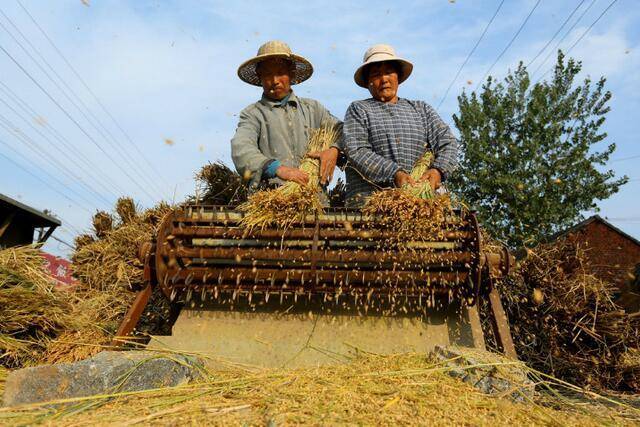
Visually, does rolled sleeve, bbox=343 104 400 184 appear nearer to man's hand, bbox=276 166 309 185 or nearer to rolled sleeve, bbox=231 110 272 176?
man's hand, bbox=276 166 309 185

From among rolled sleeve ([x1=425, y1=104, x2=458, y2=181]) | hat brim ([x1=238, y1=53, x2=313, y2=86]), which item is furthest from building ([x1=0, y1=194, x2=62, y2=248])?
rolled sleeve ([x1=425, y1=104, x2=458, y2=181])

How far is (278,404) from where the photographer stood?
8.07 ft

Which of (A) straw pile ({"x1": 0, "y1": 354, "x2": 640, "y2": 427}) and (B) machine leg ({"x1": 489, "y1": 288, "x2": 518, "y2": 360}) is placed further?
(B) machine leg ({"x1": 489, "y1": 288, "x2": 518, "y2": 360})

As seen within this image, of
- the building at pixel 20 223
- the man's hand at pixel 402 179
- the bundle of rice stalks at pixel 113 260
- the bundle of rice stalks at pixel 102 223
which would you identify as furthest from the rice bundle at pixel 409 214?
the building at pixel 20 223

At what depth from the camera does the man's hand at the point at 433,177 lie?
171 inches

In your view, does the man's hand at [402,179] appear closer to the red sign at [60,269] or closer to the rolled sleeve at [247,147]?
the rolled sleeve at [247,147]

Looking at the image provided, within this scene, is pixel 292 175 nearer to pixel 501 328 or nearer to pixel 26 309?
pixel 501 328

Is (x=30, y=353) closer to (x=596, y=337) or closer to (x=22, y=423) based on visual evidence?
(x=22, y=423)

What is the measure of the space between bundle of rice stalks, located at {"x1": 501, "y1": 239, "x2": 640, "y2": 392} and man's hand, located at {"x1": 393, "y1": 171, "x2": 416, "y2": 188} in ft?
5.73

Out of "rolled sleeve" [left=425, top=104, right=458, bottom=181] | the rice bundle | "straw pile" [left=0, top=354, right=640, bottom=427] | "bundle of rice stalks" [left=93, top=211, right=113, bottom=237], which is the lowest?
"straw pile" [left=0, top=354, right=640, bottom=427]

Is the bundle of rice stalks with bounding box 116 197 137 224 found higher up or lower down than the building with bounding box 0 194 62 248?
lower down

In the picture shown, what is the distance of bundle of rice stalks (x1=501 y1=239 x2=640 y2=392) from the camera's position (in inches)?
191

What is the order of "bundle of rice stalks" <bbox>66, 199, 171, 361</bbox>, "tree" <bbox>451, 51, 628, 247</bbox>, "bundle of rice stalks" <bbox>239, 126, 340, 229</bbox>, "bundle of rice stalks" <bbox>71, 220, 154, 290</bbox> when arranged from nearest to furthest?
"bundle of rice stalks" <bbox>239, 126, 340, 229</bbox> → "bundle of rice stalks" <bbox>66, 199, 171, 361</bbox> → "bundle of rice stalks" <bbox>71, 220, 154, 290</bbox> → "tree" <bbox>451, 51, 628, 247</bbox>

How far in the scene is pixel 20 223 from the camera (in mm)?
12727
